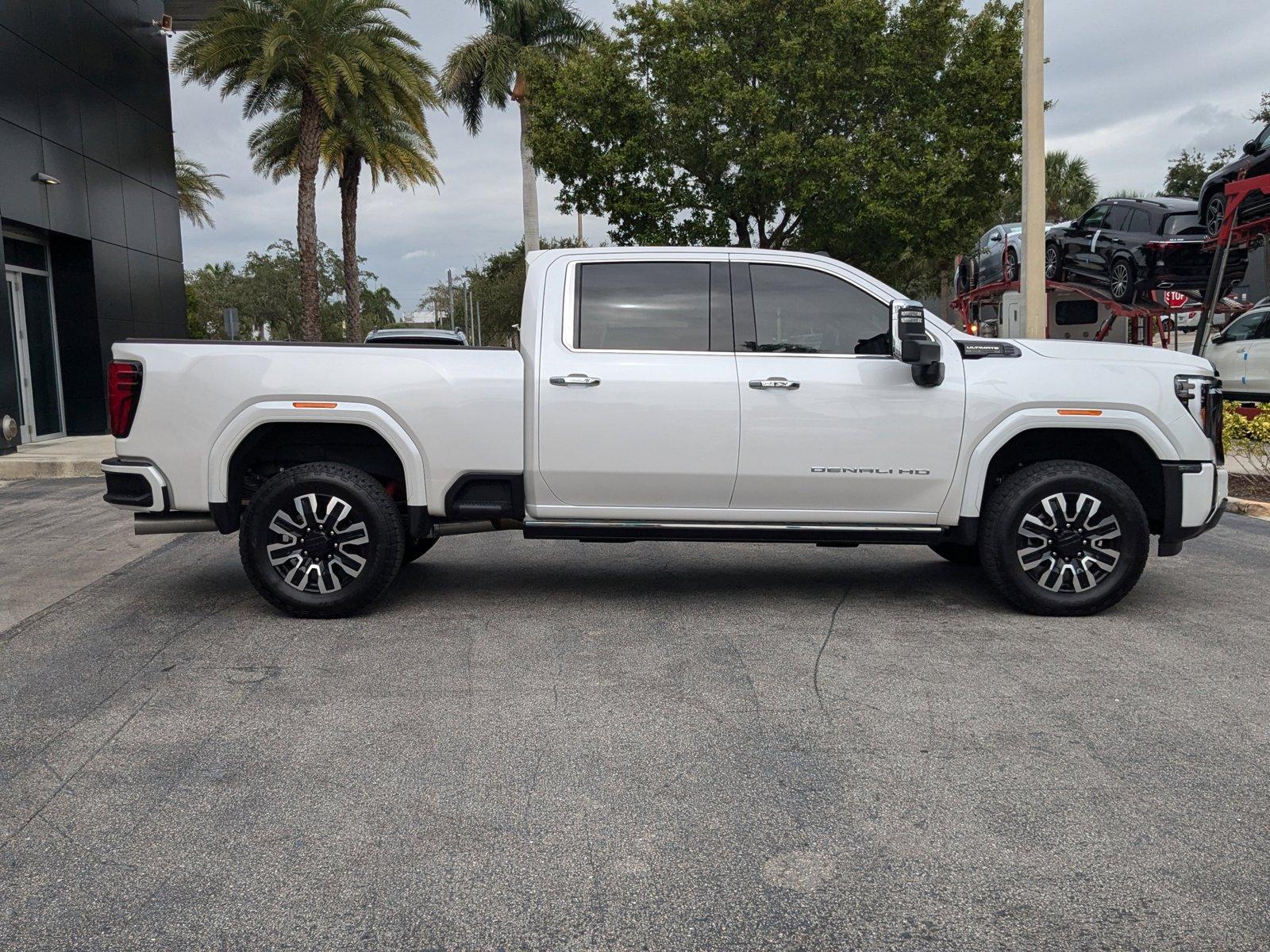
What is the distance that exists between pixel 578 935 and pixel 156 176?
24430 millimetres

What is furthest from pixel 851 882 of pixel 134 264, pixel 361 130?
pixel 361 130

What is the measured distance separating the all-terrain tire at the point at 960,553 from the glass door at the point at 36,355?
17.0m

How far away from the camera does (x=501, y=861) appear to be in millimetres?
3264

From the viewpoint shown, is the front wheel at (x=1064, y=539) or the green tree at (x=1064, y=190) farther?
the green tree at (x=1064, y=190)

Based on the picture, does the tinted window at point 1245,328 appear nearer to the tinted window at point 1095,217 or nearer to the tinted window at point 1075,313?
the tinted window at point 1095,217

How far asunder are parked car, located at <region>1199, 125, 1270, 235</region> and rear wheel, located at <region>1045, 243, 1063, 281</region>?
570 centimetres

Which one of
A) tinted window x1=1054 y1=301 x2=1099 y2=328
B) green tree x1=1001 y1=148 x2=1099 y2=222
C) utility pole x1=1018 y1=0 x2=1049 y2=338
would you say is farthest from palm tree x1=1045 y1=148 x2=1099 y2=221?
utility pole x1=1018 y1=0 x2=1049 y2=338

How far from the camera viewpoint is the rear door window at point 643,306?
622 centimetres

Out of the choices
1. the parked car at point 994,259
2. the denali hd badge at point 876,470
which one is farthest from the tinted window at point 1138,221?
the denali hd badge at point 876,470

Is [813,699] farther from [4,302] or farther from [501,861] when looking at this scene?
[4,302]

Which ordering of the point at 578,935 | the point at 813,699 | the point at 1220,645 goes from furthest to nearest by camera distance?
the point at 1220,645
the point at 813,699
the point at 578,935

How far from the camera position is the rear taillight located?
6.07 m

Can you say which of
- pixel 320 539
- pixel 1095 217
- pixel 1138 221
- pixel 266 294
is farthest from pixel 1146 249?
pixel 266 294

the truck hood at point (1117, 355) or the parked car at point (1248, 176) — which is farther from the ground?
the parked car at point (1248, 176)
